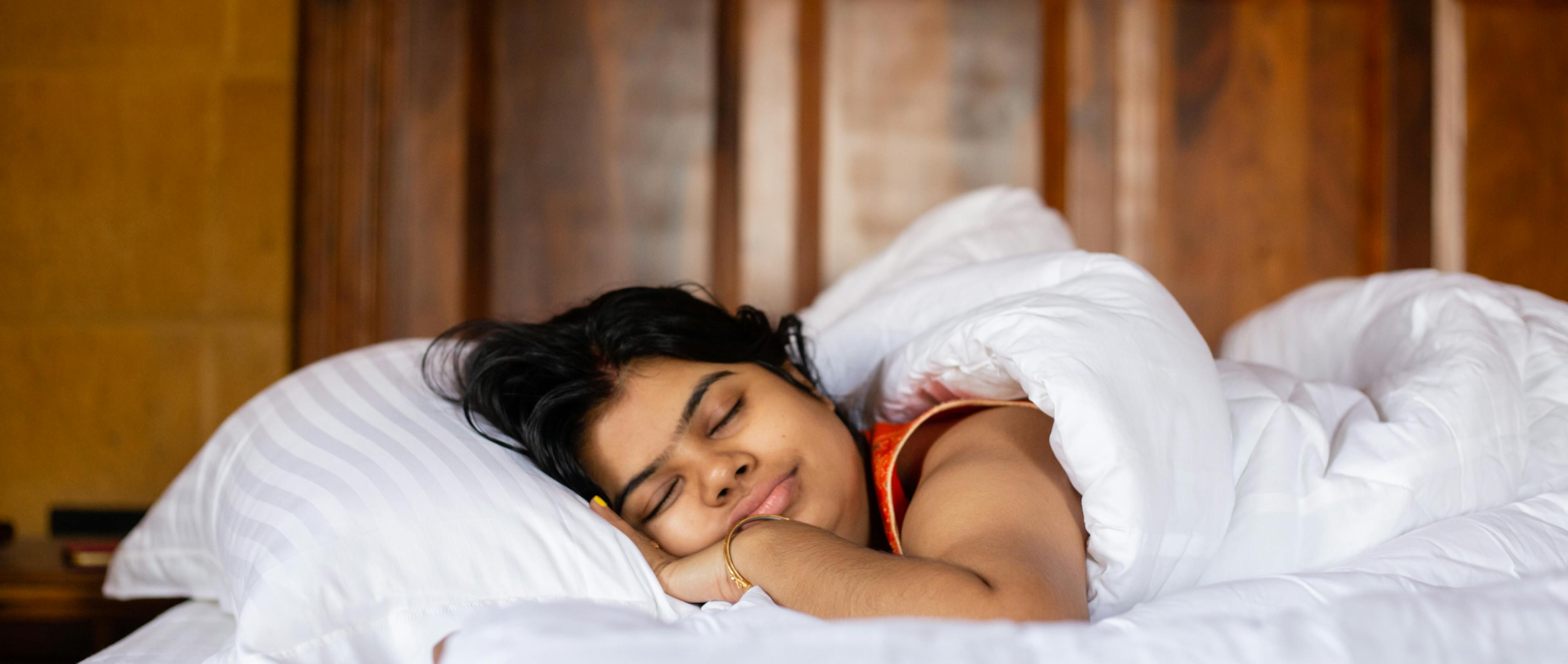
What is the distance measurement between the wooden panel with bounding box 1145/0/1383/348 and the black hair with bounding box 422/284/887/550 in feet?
3.06

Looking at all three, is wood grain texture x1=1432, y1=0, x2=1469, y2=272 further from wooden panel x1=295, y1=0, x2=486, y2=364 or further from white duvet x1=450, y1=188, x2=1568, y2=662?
wooden panel x1=295, y1=0, x2=486, y2=364

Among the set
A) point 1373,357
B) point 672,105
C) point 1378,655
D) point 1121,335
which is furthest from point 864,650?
point 672,105

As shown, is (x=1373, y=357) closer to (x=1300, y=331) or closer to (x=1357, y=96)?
(x=1300, y=331)

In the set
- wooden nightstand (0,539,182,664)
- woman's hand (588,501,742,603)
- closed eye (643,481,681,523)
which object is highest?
closed eye (643,481,681,523)

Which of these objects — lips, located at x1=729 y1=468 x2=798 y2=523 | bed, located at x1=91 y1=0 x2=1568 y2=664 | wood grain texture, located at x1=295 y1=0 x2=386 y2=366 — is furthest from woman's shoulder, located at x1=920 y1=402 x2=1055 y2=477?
wood grain texture, located at x1=295 y1=0 x2=386 y2=366

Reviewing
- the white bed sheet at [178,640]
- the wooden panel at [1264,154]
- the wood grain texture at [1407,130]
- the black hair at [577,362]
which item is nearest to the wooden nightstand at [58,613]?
the white bed sheet at [178,640]

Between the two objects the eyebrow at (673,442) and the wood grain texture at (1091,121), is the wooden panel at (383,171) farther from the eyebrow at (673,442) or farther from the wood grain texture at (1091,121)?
the wood grain texture at (1091,121)

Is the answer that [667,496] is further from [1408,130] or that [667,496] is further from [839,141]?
[1408,130]

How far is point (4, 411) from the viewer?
4.89ft

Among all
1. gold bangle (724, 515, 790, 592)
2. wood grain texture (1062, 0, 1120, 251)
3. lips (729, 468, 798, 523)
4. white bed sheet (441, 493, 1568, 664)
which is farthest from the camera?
wood grain texture (1062, 0, 1120, 251)

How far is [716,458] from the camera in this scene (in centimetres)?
80

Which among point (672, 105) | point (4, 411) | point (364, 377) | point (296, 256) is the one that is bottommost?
point (4, 411)

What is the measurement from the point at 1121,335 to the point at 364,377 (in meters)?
0.69

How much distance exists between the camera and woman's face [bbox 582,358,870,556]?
2.64ft
